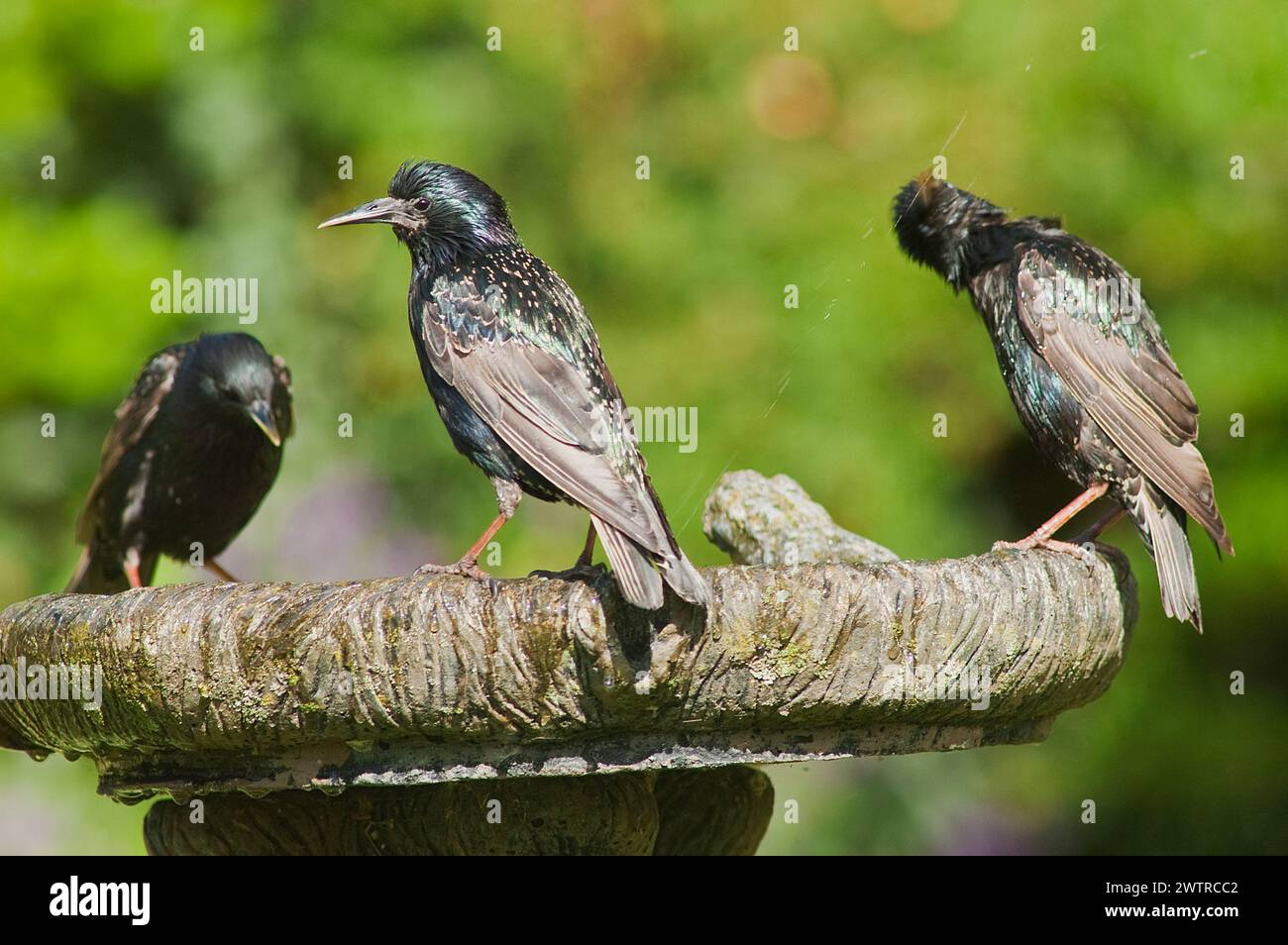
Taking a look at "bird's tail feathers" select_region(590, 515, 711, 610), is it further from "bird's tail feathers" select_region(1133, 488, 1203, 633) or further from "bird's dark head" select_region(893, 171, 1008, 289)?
"bird's dark head" select_region(893, 171, 1008, 289)

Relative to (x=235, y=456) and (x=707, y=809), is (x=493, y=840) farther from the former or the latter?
(x=235, y=456)

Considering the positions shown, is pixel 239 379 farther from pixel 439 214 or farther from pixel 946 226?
pixel 946 226

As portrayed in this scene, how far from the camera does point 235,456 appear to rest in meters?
4.68

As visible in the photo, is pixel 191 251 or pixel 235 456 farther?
pixel 191 251

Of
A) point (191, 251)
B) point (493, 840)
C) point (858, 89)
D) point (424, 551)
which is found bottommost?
point (493, 840)

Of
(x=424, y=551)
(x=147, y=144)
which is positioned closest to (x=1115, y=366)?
(x=424, y=551)

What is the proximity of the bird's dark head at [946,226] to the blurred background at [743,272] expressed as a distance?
6.71 feet

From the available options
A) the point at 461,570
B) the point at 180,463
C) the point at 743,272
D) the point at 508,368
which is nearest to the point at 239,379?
the point at 180,463

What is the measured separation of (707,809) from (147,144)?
544 cm

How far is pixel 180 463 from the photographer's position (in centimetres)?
464

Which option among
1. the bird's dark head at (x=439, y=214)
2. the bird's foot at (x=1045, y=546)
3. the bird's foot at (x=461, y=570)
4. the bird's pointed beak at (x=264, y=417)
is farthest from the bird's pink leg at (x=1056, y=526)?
the bird's pointed beak at (x=264, y=417)

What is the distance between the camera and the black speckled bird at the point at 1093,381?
372cm

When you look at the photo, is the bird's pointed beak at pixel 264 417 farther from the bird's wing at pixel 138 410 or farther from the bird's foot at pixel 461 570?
the bird's foot at pixel 461 570

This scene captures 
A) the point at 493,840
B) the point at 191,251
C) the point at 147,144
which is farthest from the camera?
the point at 147,144
